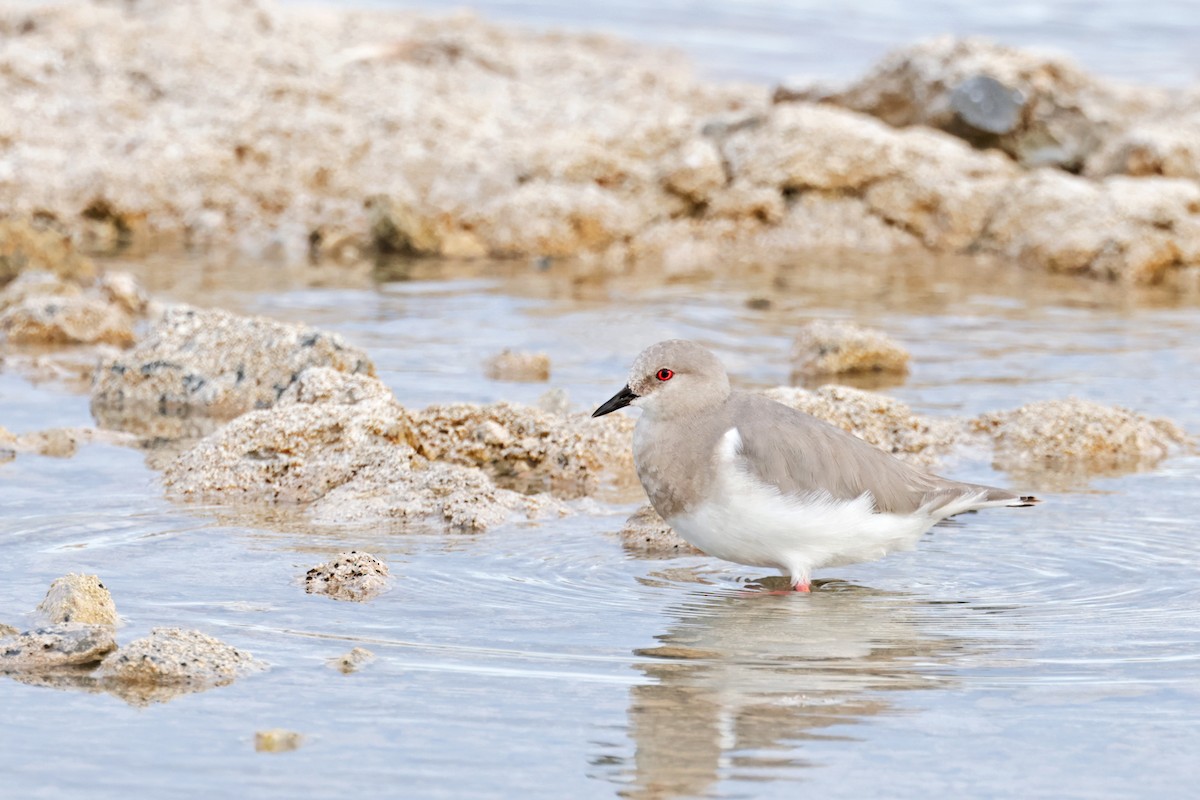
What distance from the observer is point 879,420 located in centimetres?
810

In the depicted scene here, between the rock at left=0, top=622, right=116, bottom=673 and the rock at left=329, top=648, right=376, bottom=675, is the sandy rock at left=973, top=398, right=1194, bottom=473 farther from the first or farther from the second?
the rock at left=0, top=622, right=116, bottom=673

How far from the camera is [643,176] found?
1409 cm

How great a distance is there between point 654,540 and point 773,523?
0.87 metres

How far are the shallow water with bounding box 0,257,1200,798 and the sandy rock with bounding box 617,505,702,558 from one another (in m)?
0.10

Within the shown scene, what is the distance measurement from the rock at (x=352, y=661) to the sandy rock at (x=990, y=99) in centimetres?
1143

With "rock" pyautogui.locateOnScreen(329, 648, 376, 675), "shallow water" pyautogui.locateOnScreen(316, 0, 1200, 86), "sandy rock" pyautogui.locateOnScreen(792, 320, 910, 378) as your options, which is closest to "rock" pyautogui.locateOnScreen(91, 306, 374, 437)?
"sandy rock" pyautogui.locateOnScreen(792, 320, 910, 378)

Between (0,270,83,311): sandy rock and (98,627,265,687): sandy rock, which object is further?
(0,270,83,311): sandy rock

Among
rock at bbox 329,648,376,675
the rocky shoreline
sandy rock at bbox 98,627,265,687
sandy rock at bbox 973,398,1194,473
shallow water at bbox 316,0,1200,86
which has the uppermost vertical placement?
shallow water at bbox 316,0,1200,86

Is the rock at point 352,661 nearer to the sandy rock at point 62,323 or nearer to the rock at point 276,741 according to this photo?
the rock at point 276,741

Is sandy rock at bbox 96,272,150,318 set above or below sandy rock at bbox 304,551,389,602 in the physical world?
above

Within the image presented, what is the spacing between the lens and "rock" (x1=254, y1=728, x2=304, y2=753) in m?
4.21

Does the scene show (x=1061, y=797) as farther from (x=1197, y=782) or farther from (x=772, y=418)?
(x=772, y=418)

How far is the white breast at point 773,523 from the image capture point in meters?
5.87

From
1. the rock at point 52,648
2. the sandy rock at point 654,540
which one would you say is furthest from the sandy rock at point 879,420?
the rock at point 52,648
